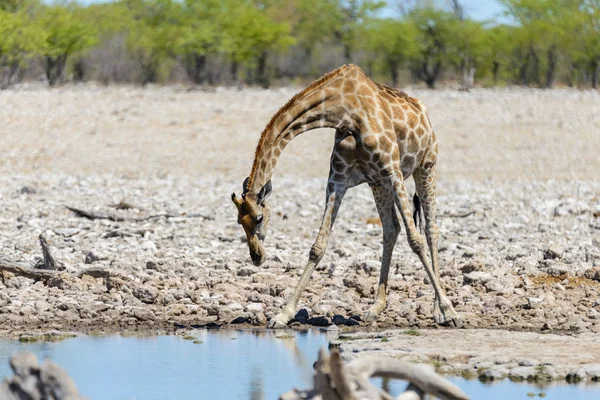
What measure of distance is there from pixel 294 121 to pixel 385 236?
4.94 feet

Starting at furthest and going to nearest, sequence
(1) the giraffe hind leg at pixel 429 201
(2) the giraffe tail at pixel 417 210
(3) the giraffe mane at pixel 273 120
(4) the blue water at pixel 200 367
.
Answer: (2) the giraffe tail at pixel 417 210 < (1) the giraffe hind leg at pixel 429 201 < (3) the giraffe mane at pixel 273 120 < (4) the blue water at pixel 200 367

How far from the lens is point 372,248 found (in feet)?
42.8

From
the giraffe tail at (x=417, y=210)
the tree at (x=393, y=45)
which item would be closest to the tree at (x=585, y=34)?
the tree at (x=393, y=45)

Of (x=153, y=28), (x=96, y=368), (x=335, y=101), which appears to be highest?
(x=153, y=28)

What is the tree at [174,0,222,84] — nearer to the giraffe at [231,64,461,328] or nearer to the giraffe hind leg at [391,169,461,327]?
the giraffe at [231,64,461,328]

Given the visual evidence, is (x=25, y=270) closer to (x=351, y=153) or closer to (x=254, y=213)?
(x=254, y=213)

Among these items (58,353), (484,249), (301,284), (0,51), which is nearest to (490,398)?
(301,284)

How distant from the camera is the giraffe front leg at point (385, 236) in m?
9.74

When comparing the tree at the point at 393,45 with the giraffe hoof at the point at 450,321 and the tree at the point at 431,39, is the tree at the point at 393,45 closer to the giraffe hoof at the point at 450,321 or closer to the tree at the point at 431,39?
the tree at the point at 431,39

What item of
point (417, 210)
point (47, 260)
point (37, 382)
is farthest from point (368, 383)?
point (47, 260)

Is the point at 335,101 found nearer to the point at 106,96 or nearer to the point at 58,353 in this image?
the point at 58,353

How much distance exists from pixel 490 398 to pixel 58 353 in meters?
3.04

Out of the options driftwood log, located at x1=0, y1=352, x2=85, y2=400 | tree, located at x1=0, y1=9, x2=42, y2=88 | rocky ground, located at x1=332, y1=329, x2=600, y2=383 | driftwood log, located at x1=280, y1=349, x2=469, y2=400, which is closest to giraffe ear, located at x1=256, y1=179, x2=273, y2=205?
rocky ground, located at x1=332, y1=329, x2=600, y2=383

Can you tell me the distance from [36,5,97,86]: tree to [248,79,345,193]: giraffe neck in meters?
38.6
